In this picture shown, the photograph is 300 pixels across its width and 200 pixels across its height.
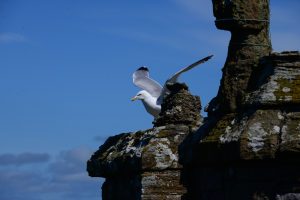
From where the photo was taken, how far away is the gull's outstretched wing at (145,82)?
52.4 ft

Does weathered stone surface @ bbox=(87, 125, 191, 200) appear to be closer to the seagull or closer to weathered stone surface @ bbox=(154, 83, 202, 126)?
weathered stone surface @ bbox=(154, 83, 202, 126)

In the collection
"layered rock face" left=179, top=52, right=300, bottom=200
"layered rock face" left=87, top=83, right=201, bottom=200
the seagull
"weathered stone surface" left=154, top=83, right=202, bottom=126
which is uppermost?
the seagull

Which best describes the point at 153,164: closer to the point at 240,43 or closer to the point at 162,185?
the point at 162,185

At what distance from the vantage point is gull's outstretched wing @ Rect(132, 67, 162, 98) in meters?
16.0

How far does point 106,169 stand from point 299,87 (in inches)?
174

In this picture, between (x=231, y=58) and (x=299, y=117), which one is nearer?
(x=299, y=117)

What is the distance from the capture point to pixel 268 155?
18.1ft

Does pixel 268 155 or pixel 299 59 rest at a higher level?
pixel 299 59

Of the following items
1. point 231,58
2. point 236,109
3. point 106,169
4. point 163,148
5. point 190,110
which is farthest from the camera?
point 106,169

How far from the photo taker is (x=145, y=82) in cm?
1634

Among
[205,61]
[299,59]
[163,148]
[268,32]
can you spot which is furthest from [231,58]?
[205,61]

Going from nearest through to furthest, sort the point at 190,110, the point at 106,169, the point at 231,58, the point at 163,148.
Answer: the point at 231,58
the point at 163,148
the point at 190,110
the point at 106,169

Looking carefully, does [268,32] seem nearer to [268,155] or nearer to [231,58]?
[231,58]

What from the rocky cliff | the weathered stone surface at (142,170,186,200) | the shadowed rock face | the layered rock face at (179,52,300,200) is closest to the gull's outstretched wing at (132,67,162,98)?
the weathered stone surface at (142,170,186,200)
